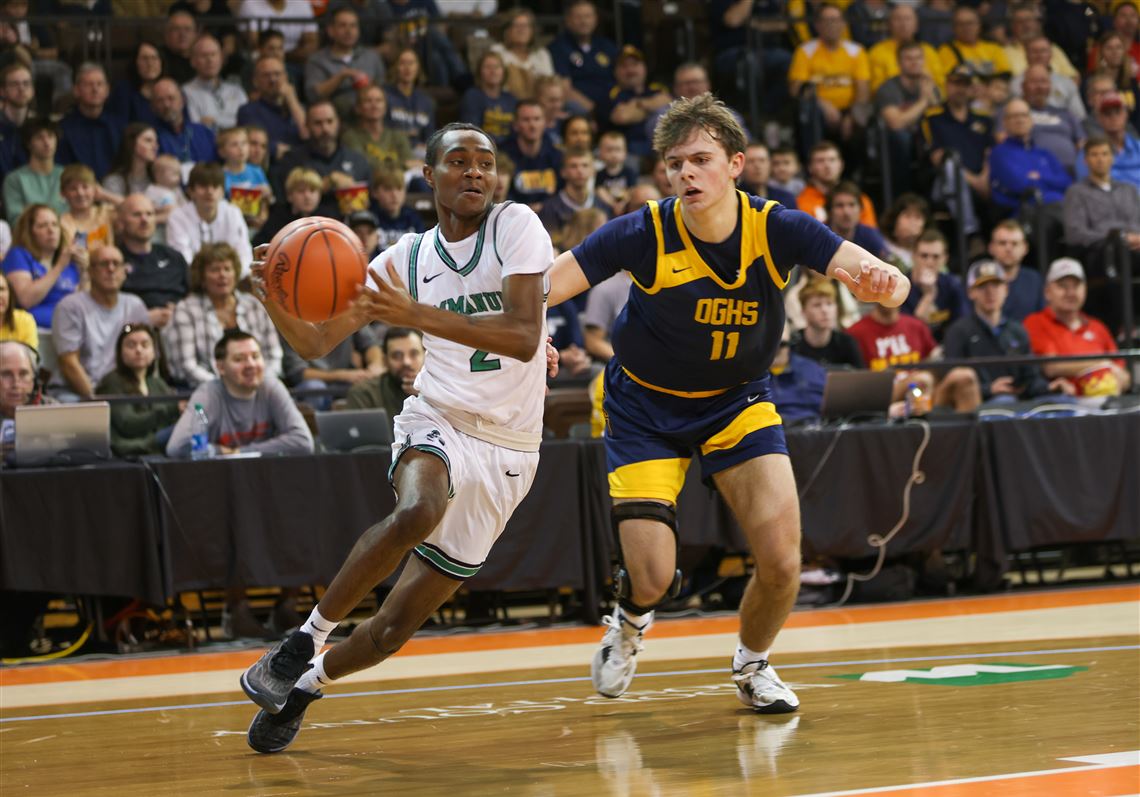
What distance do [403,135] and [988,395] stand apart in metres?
4.91

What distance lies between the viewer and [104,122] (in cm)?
1127

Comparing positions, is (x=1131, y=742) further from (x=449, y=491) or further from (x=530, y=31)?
(x=530, y=31)

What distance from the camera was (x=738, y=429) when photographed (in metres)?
5.26

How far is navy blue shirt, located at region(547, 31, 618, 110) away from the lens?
532 inches

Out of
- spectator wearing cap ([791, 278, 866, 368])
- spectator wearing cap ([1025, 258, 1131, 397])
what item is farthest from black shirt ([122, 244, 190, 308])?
spectator wearing cap ([1025, 258, 1131, 397])

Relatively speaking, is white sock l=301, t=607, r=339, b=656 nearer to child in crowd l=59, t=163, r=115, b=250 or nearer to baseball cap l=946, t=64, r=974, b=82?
child in crowd l=59, t=163, r=115, b=250

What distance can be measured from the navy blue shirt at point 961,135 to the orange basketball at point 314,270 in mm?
9977

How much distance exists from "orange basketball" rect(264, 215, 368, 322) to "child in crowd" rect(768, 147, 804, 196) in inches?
323

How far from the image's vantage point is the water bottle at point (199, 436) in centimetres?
818

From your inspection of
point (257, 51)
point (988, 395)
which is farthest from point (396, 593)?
point (257, 51)

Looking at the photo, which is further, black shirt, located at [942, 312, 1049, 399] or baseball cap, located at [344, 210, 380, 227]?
black shirt, located at [942, 312, 1049, 399]

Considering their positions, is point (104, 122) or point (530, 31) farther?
point (530, 31)

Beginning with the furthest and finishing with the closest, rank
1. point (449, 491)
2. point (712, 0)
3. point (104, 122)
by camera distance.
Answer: point (712, 0)
point (104, 122)
point (449, 491)

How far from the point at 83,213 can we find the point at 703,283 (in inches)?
250
